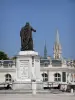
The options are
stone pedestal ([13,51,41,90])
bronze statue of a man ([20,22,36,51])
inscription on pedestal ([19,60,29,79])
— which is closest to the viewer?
stone pedestal ([13,51,41,90])

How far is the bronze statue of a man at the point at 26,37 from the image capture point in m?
37.4

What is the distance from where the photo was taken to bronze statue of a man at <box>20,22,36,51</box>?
123 feet

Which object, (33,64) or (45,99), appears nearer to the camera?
(45,99)

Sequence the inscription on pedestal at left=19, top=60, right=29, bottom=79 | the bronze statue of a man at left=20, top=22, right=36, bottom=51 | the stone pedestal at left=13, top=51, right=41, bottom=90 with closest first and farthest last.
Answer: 1. the stone pedestal at left=13, top=51, right=41, bottom=90
2. the inscription on pedestal at left=19, top=60, right=29, bottom=79
3. the bronze statue of a man at left=20, top=22, right=36, bottom=51

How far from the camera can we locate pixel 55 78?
74.4 meters

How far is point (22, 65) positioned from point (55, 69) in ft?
125

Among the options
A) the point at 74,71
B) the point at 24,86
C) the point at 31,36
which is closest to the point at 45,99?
the point at 24,86

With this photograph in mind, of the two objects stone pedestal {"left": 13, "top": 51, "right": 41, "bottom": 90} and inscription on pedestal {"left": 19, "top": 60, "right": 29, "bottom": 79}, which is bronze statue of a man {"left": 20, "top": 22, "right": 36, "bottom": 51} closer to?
stone pedestal {"left": 13, "top": 51, "right": 41, "bottom": 90}

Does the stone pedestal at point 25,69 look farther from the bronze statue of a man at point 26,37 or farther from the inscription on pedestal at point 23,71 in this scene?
the bronze statue of a man at point 26,37

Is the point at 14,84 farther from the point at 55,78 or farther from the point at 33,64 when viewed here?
the point at 55,78

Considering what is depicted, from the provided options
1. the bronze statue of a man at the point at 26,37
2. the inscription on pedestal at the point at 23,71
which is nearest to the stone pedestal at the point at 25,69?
the inscription on pedestal at the point at 23,71

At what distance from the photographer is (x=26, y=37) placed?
37.8m

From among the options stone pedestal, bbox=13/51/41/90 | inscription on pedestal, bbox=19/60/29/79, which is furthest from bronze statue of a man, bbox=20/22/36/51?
inscription on pedestal, bbox=19/60/29/79

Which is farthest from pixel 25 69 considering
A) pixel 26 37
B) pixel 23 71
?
pixel 26 37
